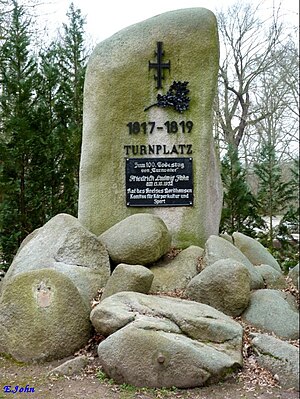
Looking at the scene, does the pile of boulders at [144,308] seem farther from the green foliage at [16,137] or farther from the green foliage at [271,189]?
the green foliage at [16,137]

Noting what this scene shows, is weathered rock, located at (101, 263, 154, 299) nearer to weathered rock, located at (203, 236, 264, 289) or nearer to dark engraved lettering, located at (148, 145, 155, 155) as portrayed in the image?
weathered rock, located at (203, 236, 264, 289)

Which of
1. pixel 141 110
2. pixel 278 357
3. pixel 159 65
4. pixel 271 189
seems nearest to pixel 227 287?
pixel 278 357

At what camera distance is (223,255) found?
18.5 feet

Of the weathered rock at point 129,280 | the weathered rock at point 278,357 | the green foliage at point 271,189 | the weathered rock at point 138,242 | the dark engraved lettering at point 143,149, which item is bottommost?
the weathered rock at point 278,357

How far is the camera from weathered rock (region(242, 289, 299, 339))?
14.4 feet

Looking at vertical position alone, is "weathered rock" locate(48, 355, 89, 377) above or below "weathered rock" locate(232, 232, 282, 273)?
below

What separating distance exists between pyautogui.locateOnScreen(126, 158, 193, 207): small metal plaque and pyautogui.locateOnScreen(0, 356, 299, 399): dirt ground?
3.02 metres

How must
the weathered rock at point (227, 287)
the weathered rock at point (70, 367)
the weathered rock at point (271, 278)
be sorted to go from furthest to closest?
1. the weathered rock at point (271, 278)
2. the weathered rock at point (227, 287)
3. the weathered rock at point (70, 367)

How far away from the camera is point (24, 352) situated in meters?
4.32

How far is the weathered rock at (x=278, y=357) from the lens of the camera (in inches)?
140

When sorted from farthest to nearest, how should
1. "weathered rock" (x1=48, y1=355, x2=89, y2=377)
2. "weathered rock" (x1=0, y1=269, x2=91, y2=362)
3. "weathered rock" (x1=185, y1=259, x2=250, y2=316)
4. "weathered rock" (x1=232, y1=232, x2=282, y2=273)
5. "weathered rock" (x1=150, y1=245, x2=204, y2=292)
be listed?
"weathered rock" (x1=232, y1=232, x2=282, y2=273) < "weathered rock" (x1=150, y1=245, x2=204, y2=292) < "weathered rock" (x1=185, y1=259, x2=250, y2=316) < "weathered rock" (x1=0, y1=269, x2=91, y2=362) < "weathered rock" (x1=48, y1=355, x2=89, y2=377)

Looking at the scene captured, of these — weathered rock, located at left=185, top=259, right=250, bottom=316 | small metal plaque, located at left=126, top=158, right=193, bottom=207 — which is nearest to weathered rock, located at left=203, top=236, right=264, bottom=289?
weathered rock, located at left=185, top=259, right=250, bottom=316

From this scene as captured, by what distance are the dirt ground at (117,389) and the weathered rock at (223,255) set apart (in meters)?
1.78

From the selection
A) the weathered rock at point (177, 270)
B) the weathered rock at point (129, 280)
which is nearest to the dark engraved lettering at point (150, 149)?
the weathered rock at point (177, 270)
